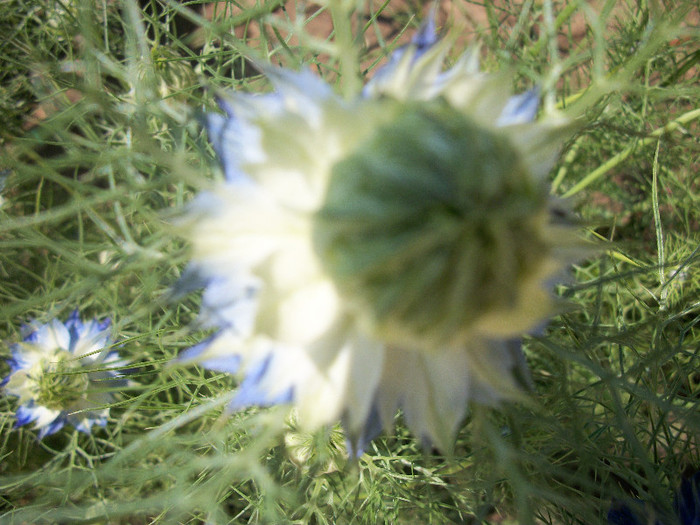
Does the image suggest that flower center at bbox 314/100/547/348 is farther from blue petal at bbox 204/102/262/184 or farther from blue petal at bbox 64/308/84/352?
blue petal at bbox 64/308/84/352

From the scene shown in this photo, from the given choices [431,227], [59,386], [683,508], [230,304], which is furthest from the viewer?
[59,386]

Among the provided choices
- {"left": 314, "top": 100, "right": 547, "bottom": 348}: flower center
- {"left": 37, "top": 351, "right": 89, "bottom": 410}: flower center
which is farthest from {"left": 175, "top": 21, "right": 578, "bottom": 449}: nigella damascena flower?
{"left": 37, "top": 351, "right": 89, "bottom": 410}: flower center

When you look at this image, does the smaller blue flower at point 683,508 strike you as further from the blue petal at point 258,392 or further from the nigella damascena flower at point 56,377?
the nigella damascena flower at point 56,377

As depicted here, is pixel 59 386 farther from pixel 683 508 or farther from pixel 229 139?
pixel 683 508

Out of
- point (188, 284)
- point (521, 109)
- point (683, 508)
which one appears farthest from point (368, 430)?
point (683, 508)

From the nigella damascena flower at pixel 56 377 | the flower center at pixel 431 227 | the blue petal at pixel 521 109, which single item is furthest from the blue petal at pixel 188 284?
the nigella damascena flower at pixel 56 377

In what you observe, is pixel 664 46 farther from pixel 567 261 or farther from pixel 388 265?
pixel 388 265

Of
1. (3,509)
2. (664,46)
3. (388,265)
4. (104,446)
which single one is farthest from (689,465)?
(3,509)
